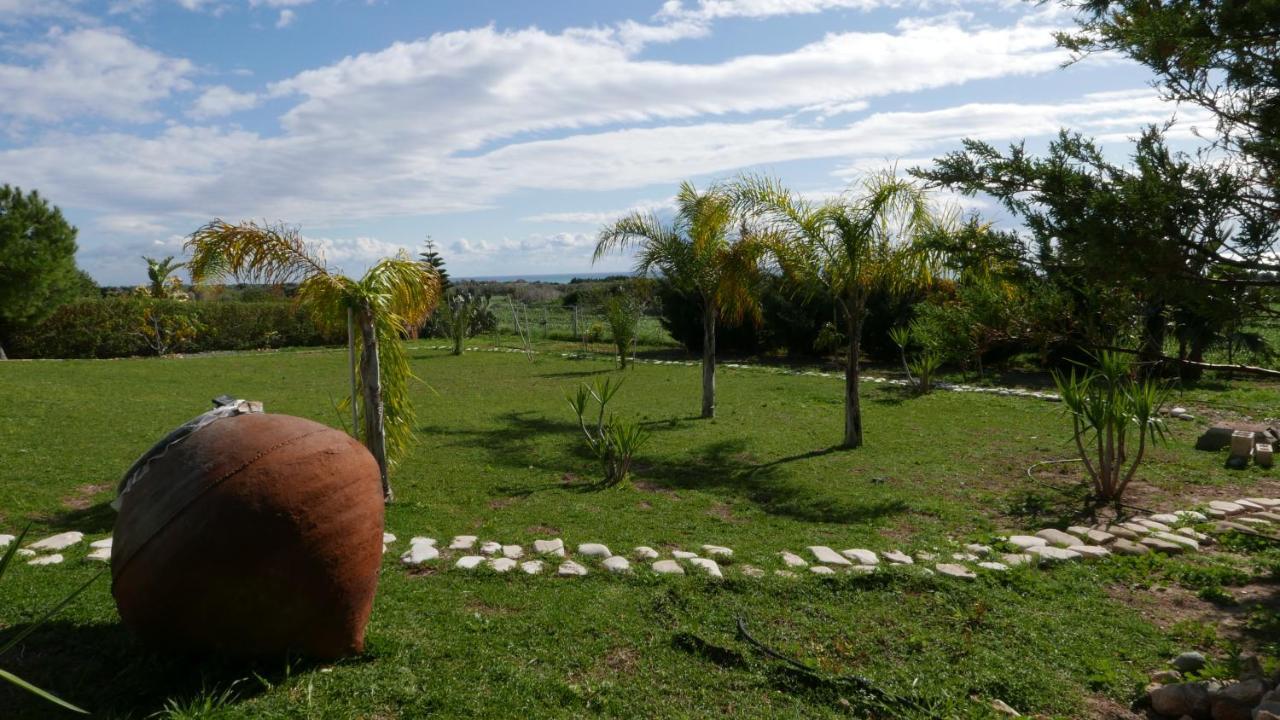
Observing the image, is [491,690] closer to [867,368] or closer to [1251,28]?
[1251,28]

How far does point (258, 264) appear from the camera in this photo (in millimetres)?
6566

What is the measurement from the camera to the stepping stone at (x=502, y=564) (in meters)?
5.02

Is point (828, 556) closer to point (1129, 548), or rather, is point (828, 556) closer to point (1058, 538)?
point (1058, 538)

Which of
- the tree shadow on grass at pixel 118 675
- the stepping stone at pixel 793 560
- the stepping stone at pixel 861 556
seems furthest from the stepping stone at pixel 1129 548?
the tree shadow on grass at pixel 118 675

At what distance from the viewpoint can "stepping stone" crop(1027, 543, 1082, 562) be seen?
17.8ft

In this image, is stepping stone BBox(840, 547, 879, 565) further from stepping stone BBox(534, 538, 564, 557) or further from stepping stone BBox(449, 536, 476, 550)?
stepping stone BBox(449, 536, 476, 550)

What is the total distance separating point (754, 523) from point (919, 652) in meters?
2.43

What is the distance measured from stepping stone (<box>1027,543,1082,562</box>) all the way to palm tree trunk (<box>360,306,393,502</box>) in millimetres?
5033

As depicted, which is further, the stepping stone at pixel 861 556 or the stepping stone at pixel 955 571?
the stepping stone at pixel 861 556

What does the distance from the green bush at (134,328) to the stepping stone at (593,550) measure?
15.1m

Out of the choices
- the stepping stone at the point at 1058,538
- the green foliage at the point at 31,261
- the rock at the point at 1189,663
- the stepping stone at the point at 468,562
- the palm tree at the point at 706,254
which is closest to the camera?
the rock at the point at 1189,663

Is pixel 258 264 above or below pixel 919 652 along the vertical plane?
above

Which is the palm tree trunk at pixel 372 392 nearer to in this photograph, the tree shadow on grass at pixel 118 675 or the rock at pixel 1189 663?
the tree shadow on grass at pixel 118 675

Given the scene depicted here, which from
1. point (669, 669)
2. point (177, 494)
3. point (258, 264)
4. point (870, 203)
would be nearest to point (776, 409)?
point (870, 203)
